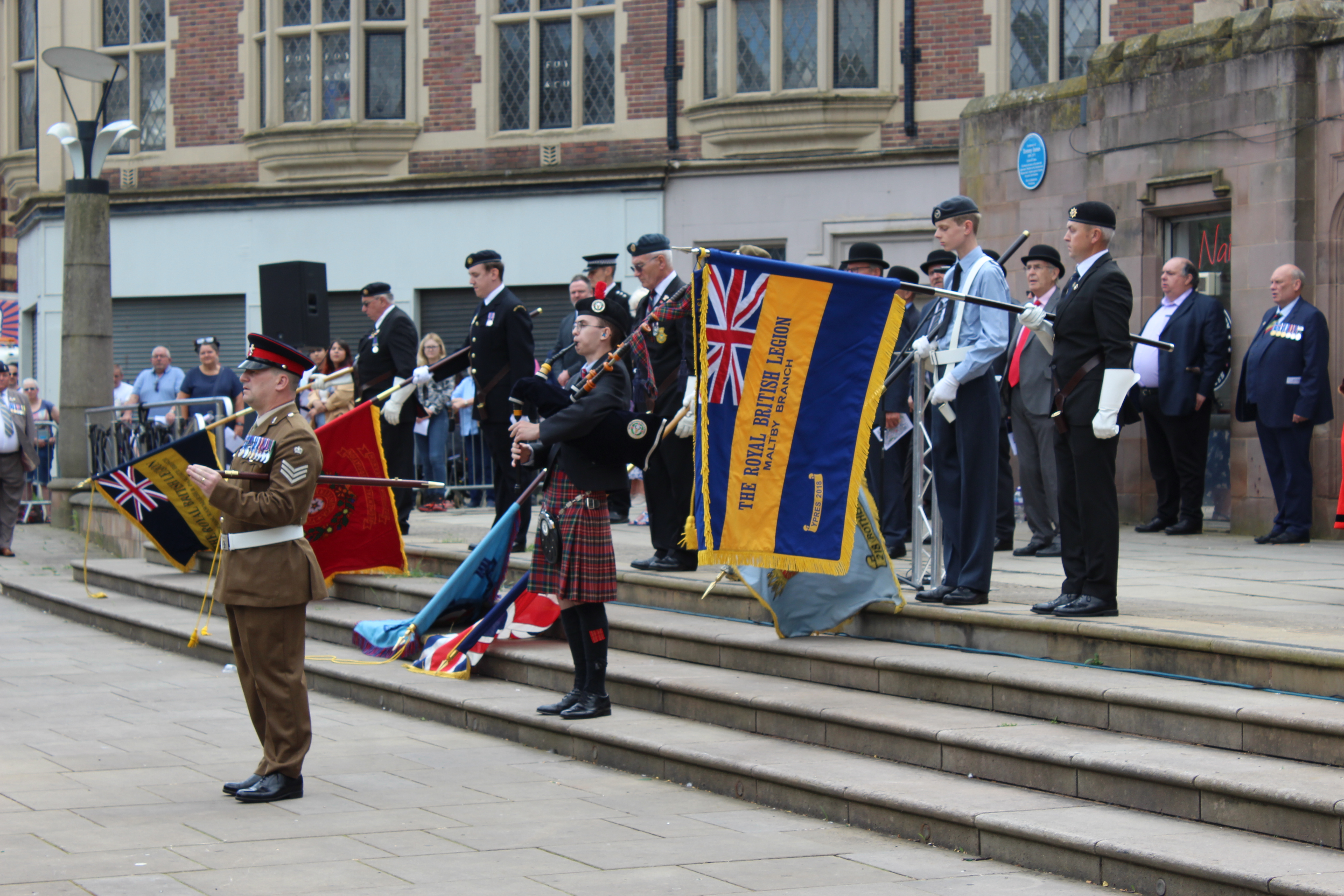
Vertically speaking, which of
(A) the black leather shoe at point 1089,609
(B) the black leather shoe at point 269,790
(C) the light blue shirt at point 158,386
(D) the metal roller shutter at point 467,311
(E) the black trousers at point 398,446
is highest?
(D) the metal roller shutter at point 467,311

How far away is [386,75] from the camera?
22.0 m

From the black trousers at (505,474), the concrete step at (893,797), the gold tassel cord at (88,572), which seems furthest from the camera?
the gold tassel cord at (88,572)

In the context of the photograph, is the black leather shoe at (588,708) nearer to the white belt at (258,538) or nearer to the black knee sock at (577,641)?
the black knee sock at (577,641)

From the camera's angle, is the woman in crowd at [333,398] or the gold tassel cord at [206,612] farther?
the woman in crowd at [333,398]

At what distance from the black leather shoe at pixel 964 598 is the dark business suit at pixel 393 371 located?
541 centimetres

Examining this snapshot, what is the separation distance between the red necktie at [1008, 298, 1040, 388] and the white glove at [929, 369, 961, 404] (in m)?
2.93

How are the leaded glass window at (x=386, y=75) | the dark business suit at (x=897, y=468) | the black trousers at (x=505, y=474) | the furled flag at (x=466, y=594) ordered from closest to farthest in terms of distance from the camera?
1. the furled flag at (x=466, y=594)
2. the dark business suit at (x=897, y=468)
3. the black trousers at (x=505, y=474)
4. the leaded glass window at (x=386, y=75)

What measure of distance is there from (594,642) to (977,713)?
190 centimetres

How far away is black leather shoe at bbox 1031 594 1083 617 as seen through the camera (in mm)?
7449

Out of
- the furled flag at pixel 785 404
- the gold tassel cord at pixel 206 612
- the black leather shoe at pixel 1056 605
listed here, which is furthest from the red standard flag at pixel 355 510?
the black leather shoe at pixel 1056 605

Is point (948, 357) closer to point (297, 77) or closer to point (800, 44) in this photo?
point (800, 44)

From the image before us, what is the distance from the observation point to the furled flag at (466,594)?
9.44 metres

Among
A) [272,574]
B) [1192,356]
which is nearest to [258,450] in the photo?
[272,574]

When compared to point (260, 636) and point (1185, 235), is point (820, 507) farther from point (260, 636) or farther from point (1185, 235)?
point (1185, 235)
